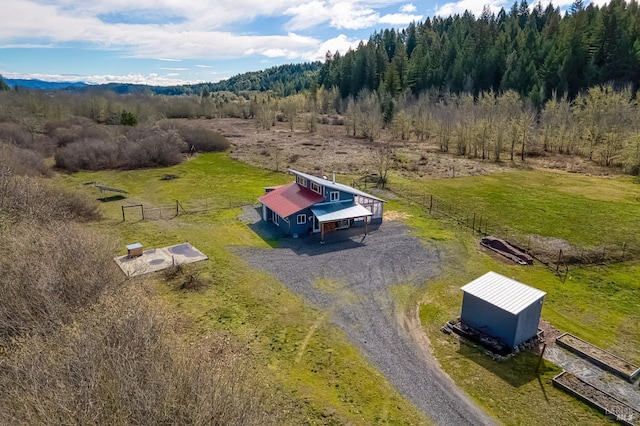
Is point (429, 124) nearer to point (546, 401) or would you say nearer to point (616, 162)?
point (616, 162)

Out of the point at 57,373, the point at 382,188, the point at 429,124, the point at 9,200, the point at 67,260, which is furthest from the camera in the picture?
Result: the point at 429,124

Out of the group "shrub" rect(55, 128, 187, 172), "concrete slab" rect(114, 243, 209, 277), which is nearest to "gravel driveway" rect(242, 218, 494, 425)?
"concrete slab" rect(114, 243, 209, 277)

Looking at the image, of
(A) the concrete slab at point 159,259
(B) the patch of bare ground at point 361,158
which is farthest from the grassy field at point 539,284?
(A) the concrete slab at point 159,259

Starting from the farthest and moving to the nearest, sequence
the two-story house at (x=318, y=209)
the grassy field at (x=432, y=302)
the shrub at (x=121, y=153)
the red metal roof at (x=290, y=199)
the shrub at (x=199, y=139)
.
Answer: the shrub at (x=199, y=139) < the shrub at (x=121, y=153) < the red metal roof at (x=290, y=199) < the two-story house at (x=318, y=209) < the grassy field at (x=432, y=302)

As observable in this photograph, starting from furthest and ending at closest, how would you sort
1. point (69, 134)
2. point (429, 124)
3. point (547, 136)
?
point (429, 124) → point (547, 136) → point (69, 134)

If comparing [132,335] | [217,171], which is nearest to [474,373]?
[132,335]

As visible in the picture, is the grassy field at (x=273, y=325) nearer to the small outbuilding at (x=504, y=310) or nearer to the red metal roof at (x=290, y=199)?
the red metal roof at (x=290, y=199)
